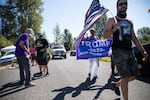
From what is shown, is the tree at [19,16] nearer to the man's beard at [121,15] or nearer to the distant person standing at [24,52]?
the distant person standing at [24,52]

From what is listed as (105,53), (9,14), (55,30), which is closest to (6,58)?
(105,53)

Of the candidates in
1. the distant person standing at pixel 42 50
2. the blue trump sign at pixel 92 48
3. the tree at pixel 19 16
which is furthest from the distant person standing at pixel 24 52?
the tree at pixel 19 16

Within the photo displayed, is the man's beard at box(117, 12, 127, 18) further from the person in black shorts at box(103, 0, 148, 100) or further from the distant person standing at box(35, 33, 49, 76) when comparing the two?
the distant person standing at box(35, 33, 49, 76)

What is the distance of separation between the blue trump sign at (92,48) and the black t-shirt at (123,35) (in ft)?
19.9

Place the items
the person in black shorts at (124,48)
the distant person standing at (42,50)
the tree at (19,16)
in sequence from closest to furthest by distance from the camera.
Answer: the person in black shorts at (124,48)
the distant person standing at (42,50)
the tree at (19,16)

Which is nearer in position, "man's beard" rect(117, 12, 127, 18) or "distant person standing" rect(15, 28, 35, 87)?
"man's beard" rect(117, 12, 127, 18)

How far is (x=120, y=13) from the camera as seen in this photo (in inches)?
201

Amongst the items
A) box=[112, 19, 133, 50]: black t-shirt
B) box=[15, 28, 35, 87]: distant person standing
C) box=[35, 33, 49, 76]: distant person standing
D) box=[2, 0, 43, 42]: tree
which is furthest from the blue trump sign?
box=[2, 0, 43, 42]: tree

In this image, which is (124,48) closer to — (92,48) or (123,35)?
(123,35)

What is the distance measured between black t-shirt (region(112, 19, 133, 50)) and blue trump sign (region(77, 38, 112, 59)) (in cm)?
607

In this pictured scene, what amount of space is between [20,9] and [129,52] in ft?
175

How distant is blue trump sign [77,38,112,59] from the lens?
1146cm

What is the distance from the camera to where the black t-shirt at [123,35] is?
201 inches

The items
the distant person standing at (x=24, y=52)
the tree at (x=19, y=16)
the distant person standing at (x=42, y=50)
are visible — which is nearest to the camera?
the distant person standing at (x=24, y=52)
